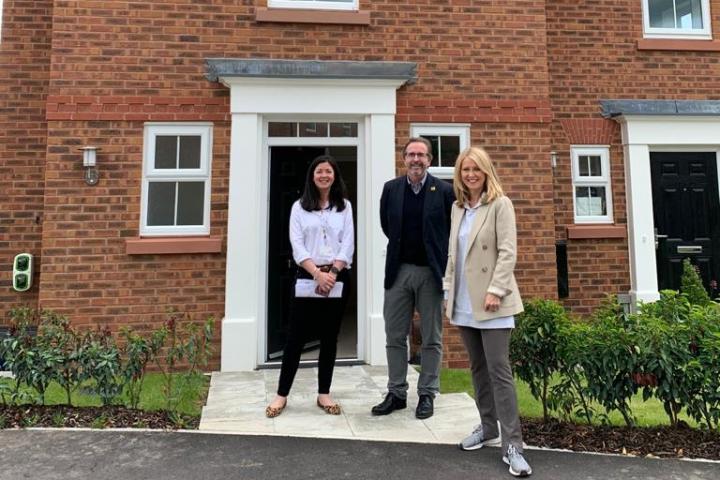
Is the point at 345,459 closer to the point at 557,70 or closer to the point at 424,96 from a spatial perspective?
the point at 424,96

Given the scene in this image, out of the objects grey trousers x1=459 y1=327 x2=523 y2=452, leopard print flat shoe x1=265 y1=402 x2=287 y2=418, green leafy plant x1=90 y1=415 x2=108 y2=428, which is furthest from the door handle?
green leafy plant x1=90 y1=415 x2=108 y2=428

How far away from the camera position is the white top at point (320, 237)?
383 centimetres

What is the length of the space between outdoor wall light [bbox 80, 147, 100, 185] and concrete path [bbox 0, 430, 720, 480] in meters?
2.66

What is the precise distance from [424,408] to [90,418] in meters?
2.44

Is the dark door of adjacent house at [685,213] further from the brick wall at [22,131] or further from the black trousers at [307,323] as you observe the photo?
the brick wall at [22,131]

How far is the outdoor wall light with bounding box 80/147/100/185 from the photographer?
206 inches

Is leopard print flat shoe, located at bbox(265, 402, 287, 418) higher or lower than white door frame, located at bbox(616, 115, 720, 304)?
lower

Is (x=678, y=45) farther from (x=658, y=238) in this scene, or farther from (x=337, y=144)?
(x=337, y=144)

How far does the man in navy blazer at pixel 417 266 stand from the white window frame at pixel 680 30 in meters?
4.96

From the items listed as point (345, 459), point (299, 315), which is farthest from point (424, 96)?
point (345, 459)

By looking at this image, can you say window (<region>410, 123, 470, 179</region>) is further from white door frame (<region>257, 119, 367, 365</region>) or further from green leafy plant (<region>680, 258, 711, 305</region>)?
green leafy plant (<region>680, 258, 711, 305</region>)

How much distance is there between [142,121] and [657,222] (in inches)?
249

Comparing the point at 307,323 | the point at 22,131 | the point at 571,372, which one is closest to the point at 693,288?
the point at 571,372

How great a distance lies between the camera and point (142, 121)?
5414 mm
